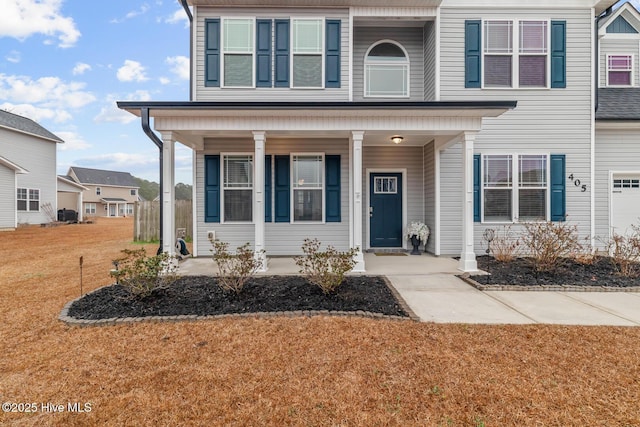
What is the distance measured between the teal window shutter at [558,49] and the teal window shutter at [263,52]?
6.68 meters

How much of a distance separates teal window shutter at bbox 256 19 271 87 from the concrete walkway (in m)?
4.49

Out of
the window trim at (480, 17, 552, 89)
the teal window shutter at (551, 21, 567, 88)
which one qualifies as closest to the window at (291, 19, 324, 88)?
the window trim at (480, 17, 552, 89)

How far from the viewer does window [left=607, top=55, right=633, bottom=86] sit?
8.15m

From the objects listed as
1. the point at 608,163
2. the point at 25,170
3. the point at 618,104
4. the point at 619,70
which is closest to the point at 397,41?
the point at 618,104

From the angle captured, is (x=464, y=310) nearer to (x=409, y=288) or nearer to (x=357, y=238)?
(x=409, y=288)

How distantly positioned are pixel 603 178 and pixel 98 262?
40.9 feet

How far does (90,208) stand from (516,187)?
3872cm

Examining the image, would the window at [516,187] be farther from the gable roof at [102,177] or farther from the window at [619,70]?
the gable roof at [102,177]

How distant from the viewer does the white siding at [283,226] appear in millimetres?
7098

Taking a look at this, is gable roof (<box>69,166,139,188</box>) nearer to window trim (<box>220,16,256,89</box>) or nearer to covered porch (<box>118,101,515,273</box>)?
window trim (<box>220,16,256,89</box>)

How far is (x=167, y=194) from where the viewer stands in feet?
18.0

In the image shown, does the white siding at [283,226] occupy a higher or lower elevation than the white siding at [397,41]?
lower

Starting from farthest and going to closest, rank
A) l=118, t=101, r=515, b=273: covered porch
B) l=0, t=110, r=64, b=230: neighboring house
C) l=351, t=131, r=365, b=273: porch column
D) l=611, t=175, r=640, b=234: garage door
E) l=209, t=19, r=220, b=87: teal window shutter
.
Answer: l=0, t=110, r=64, b=230: neighboring house, l=611, t=175, r=640, b=234: garage door, l=209, t=19, r=220, b=87: teal window shutter, l=351, t=131, r=365, b=273: porch column, l=118, t=101, r=515, b=273: covered porch

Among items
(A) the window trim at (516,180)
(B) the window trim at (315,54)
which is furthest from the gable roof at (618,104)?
(B) the window trim at (315,54)
